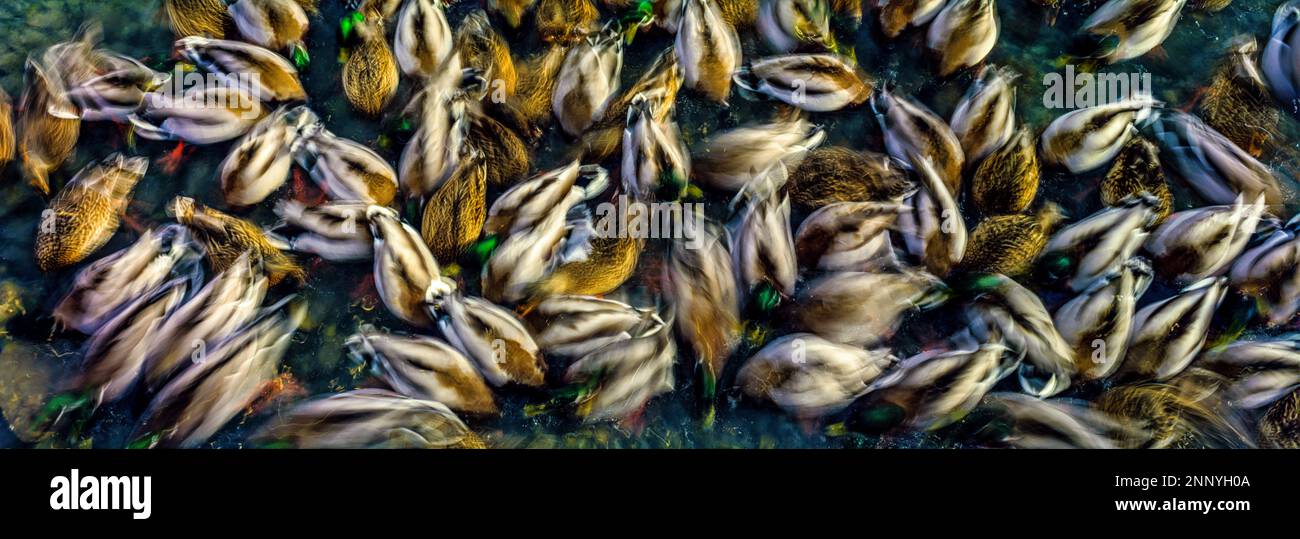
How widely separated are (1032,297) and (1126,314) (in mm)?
152

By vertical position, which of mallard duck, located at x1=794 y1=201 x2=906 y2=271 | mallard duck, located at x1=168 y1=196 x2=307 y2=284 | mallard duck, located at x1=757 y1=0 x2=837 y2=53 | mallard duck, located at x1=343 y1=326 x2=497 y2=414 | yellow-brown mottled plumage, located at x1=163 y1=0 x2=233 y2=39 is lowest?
mallard duck, located at x1=343 y1=326 x2=497 y2=414

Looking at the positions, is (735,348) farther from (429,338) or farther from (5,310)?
(5,310)

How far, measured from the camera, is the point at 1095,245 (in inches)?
59.4

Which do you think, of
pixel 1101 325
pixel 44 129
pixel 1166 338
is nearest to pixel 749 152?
pixel 1101 325

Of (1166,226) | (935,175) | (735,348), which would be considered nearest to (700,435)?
(735,348)

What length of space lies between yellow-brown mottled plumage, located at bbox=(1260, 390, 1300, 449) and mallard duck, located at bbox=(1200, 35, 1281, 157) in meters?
0.44

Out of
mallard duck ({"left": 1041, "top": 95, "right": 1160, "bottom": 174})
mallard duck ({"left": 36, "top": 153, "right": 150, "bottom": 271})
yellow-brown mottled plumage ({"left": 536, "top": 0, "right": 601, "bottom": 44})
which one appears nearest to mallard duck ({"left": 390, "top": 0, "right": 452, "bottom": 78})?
yellow-brown mottled plumage ({"left": 536, "top": 0, "right": 601, "bottom": 44})

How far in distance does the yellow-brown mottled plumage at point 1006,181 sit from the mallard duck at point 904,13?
0.91ft

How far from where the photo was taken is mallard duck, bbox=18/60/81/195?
1554 mm

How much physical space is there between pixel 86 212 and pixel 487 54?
725 mm

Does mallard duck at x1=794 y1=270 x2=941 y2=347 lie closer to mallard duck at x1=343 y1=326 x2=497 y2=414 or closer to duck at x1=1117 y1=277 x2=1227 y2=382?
duck at x1=1117 y1=277 x2=1227 y2=382

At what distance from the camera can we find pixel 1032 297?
1481mm

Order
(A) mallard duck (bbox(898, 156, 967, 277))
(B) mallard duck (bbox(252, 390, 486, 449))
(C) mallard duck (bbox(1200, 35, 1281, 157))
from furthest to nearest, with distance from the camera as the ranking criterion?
(C) mallard duck (bbox(1200, 35, 1281, 157)) < (A) mallard duck (bbox(898, 156, 967, 277)) < (B) mallard duck (bbox(252, 390, 486, 449))
